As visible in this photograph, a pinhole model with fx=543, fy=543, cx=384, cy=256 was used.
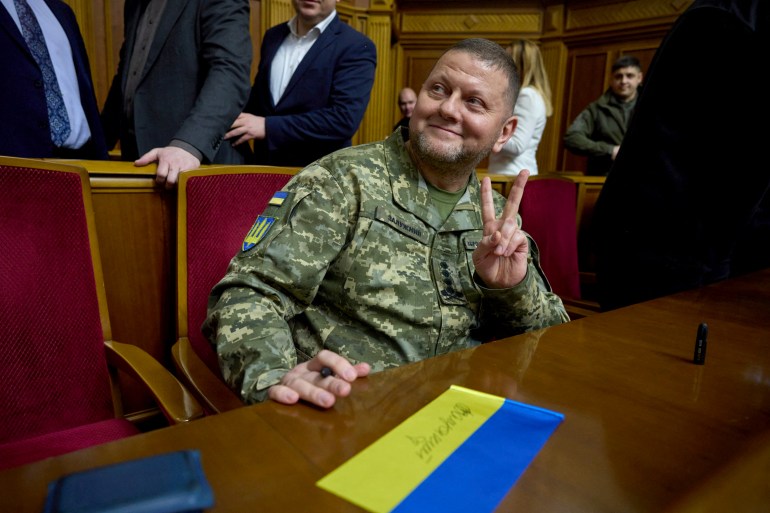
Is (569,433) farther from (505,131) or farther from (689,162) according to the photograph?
(505,131)

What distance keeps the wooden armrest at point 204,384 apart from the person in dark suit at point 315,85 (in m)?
0.99

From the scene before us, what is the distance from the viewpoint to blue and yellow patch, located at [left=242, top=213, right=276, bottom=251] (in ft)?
3.41

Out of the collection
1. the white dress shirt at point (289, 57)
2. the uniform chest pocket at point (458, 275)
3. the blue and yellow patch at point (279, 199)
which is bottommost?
the uniform chest pocket at point (458, 275)

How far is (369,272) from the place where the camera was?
1.11 meters

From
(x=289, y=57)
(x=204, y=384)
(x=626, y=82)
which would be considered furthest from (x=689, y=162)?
(x=626, y=82)

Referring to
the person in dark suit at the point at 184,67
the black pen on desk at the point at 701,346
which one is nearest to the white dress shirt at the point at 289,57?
the person in dark suit at the point at 184,67

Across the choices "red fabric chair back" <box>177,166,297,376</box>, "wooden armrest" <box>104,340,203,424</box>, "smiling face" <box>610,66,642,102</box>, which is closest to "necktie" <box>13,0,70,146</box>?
"red fabric chair back" <box>177,166,297,376</box>

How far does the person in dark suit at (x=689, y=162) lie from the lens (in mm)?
1021

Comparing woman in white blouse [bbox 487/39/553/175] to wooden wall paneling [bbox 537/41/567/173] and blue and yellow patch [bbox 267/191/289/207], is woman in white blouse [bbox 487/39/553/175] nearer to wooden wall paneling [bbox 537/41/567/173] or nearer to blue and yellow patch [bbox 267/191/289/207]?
blue and yellow patch [bbox 267/191/289/207]

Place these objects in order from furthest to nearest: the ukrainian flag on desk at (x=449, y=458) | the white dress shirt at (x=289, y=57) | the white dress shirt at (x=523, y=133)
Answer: the white dress shirt at (x=523, y=133)
the white dress shirt at (x=289, y=57)
the ukrainian flag on desk at (x=449, y=458)

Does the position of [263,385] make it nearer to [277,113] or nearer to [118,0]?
[277,113]

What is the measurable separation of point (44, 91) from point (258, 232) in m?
1.03

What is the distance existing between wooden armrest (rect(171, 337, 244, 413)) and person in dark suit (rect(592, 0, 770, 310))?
0.88m

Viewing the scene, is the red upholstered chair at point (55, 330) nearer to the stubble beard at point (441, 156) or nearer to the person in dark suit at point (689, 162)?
the stubble beard at point (441, 156)
